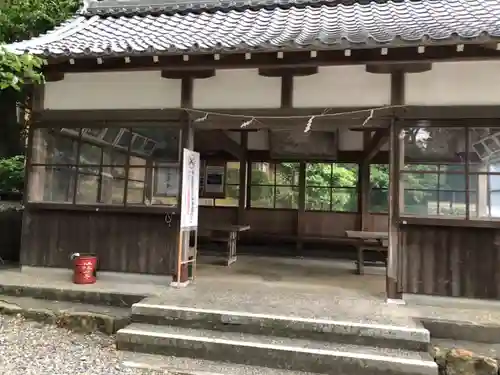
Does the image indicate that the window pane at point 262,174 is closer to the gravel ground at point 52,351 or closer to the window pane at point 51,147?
the window pane at point 51,147

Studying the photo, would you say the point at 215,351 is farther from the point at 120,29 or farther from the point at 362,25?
the point at 120,29

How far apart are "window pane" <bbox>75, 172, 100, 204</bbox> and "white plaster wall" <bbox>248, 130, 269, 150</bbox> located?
13.5ft

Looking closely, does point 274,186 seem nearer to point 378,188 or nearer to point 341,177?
point 341,177

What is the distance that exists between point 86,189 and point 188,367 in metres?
2.96

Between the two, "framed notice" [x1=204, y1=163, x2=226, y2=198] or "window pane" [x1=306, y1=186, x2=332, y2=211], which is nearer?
"window pane" [x1=306, y1=186, x2=332, y2=211]

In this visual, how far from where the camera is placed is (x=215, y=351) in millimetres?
3479

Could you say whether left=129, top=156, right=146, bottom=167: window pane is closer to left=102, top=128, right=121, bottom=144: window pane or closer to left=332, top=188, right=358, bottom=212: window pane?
left=102, top=128, right=121, bottom=144: window pane

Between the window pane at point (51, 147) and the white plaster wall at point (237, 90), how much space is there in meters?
1.89

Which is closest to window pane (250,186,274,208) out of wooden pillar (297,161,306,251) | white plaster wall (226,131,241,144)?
wooden pillar (297,161,306,251)

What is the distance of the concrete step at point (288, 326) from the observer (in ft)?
11.2

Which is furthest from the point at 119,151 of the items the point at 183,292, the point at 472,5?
the point at 472,5

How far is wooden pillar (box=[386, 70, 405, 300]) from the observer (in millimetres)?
4395

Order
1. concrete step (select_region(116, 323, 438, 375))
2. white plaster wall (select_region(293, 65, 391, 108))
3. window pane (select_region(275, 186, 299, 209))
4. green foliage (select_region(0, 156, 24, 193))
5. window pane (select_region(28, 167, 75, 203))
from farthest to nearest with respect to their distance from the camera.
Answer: window pane (select_region(275, 186, 299, 209)) → green foliage (select_region(0, 156, 24, 193)) → window pane (select_region(28, 167, 75, 203)) → white plaster wall (select_region(293, 65, 391, 108)) → concrete step (select_region(116, 323, 438, 375))

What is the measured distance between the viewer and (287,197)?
865 centimetres
